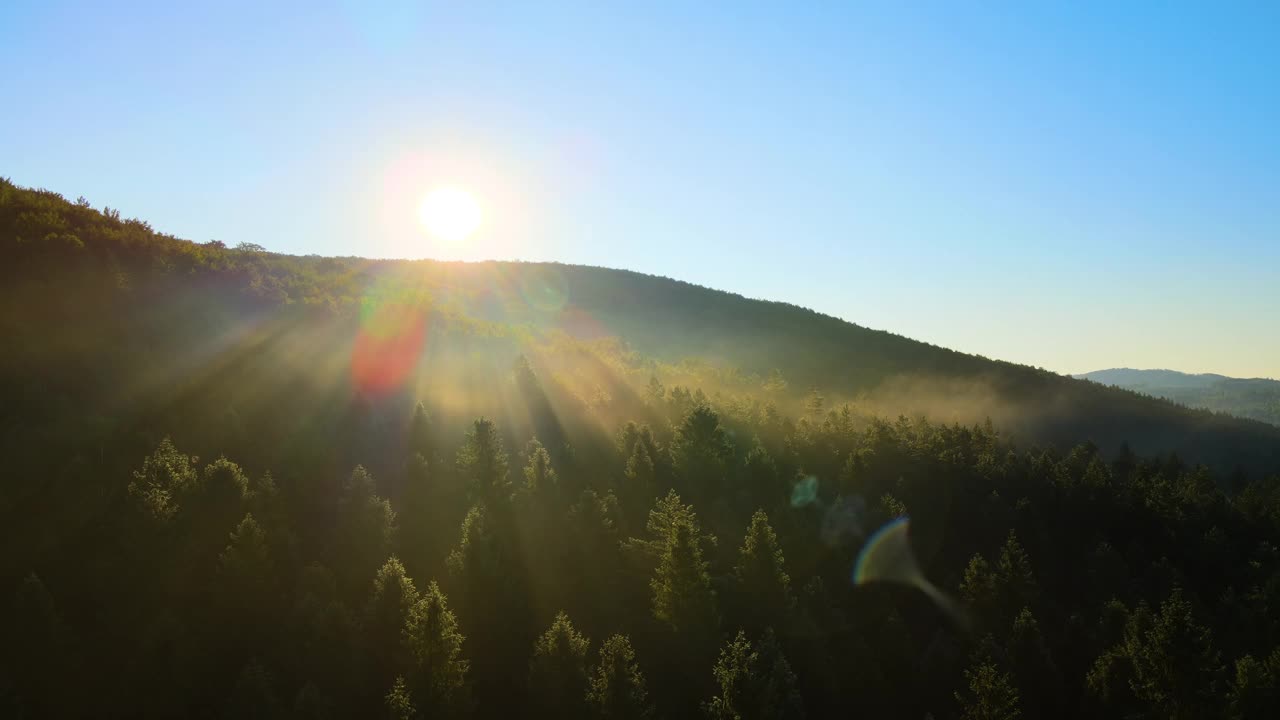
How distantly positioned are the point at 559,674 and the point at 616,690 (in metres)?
2.17

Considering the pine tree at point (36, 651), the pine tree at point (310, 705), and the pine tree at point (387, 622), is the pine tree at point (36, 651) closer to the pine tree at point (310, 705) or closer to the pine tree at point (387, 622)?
the pine tree at point (310, 705)

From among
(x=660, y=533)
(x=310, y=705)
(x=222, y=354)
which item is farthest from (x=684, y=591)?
(x=222, y=354)

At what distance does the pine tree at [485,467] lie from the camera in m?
31.2

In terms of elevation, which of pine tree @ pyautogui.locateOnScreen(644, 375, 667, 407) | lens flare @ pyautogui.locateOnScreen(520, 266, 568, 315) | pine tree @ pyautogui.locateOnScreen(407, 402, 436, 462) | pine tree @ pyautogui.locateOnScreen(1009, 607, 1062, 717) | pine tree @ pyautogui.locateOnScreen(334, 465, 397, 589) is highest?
lens flare @ pyautogui.locateOnScreen(520, 266, 568, 315)

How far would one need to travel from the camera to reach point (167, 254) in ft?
126

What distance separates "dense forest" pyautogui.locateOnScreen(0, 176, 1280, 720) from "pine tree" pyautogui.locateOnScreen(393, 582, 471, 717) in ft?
0.33

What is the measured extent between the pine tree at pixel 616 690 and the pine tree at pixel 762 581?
28.4 feet

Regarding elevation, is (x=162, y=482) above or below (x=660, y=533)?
above

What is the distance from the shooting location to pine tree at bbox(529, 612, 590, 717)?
76.3 feet

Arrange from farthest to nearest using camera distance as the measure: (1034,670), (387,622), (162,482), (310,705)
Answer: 1. (1034,670)
2. (162,482)
3. (387,622)
4. (310,705)

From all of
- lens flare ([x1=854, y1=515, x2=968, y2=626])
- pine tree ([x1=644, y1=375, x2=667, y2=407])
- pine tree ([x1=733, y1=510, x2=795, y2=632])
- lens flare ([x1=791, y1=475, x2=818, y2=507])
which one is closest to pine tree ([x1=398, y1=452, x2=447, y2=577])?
pine tree ([x1=733, y1=510, x2=795, y2=632])

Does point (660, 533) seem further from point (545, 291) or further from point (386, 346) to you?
point (545, 291)

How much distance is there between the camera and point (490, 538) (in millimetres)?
27984

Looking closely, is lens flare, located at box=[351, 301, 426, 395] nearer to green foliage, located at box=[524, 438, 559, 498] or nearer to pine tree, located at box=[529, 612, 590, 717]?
green foliage, located at box=[524, 438, 559, 498]
